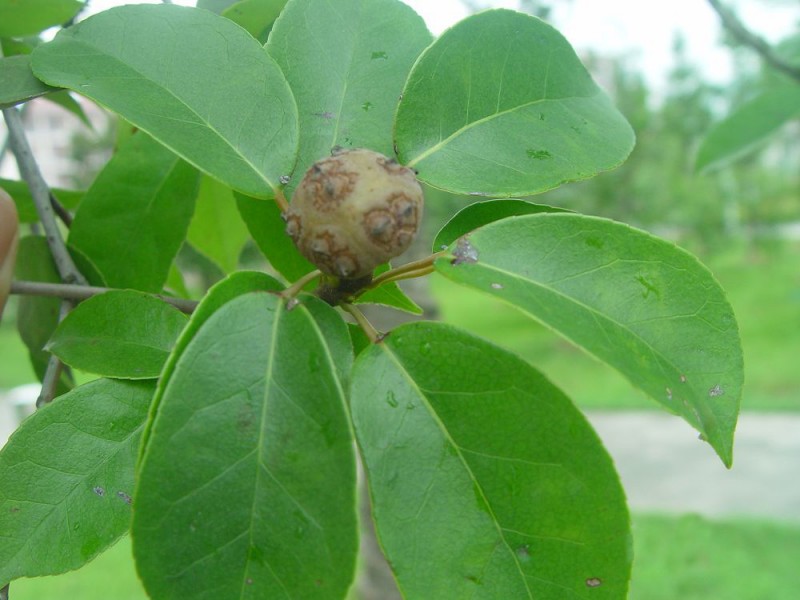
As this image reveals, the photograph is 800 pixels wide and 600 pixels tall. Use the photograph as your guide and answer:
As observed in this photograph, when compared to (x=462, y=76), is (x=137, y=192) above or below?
below

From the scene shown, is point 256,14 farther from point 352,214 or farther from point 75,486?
point 75,486

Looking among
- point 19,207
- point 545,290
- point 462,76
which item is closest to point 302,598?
point 545,290

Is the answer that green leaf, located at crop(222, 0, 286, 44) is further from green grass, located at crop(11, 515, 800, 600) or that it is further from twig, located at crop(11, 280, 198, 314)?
green grass, located at crop(11, 515, 800, 600)

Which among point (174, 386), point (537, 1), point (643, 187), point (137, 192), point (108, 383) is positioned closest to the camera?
point (174, 386)

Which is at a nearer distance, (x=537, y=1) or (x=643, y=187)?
(x=537, y=1)

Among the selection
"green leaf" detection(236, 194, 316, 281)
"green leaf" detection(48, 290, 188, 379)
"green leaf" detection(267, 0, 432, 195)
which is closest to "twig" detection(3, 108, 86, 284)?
"green leaf" detection(48, 290, 188, 379)

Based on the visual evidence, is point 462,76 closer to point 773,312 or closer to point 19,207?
point 19,207

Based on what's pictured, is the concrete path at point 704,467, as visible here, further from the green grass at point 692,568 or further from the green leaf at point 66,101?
the green leaf at point 66,101
